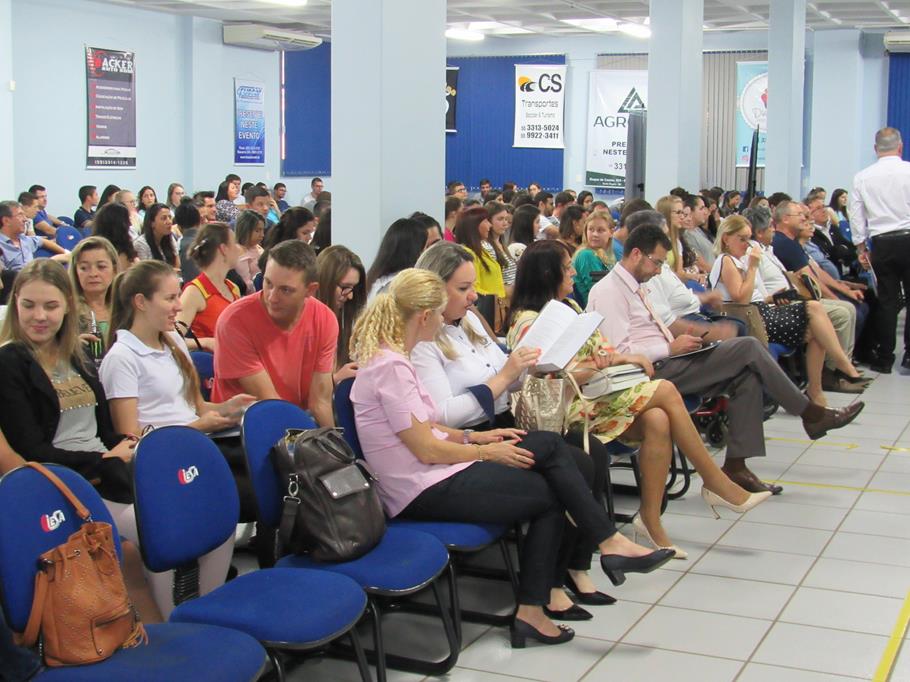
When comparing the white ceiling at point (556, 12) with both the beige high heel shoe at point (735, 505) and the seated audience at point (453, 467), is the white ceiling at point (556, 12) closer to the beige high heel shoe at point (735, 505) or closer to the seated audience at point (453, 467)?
the beige high heel shoe at point (735, 505)

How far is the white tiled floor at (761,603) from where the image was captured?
3465 mm

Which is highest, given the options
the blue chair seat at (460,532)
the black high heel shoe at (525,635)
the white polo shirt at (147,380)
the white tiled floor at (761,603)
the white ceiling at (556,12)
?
the white ceiling at (556,12)

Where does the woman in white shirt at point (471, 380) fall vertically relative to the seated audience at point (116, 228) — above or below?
below

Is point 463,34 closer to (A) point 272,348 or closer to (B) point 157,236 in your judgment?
→ (B) point 157,236

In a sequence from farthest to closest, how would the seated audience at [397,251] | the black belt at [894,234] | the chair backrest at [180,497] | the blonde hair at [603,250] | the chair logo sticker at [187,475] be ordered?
the black belt at [894,234] < the blonde hair at [603,250] < the seated audience at [397,251] < the chair logo sticker at [187,475] < the chair backrest at [180,497]

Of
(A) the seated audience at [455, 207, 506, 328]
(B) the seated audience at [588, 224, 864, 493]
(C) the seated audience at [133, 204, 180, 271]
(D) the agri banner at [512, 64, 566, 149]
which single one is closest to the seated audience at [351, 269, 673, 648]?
(B) the seated audience at [588, 224, 864, 493]

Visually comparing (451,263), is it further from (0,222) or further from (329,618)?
(0,222)

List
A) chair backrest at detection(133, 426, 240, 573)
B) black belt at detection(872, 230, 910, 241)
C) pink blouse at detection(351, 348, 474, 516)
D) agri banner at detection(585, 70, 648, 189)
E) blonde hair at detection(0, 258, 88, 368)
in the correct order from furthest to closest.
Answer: agri banner at detection(585, 70, 648, 189)
black belt at detection(872, 230, 910, 241)
pink blouse at detection(351, 348, 474, 516)
blonde hair at detection(0, 258, 88, 368)
chair backrest at detection(133, 426, 240, 573)

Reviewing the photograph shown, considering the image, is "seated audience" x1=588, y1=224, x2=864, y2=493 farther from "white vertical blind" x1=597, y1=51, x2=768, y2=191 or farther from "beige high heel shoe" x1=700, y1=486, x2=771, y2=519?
"white vertical blind" x1=597, y1=51, x2=768, y2=191

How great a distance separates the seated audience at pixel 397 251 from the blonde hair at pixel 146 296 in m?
1.42

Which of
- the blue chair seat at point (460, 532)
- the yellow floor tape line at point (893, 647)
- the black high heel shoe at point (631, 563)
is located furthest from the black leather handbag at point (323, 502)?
the yellow floor tape line at point (893, 647)

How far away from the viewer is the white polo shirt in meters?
3.57

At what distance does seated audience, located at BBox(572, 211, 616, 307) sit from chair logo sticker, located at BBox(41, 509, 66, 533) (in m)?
4.69

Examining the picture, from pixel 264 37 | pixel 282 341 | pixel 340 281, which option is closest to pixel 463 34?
pixel 264 37
